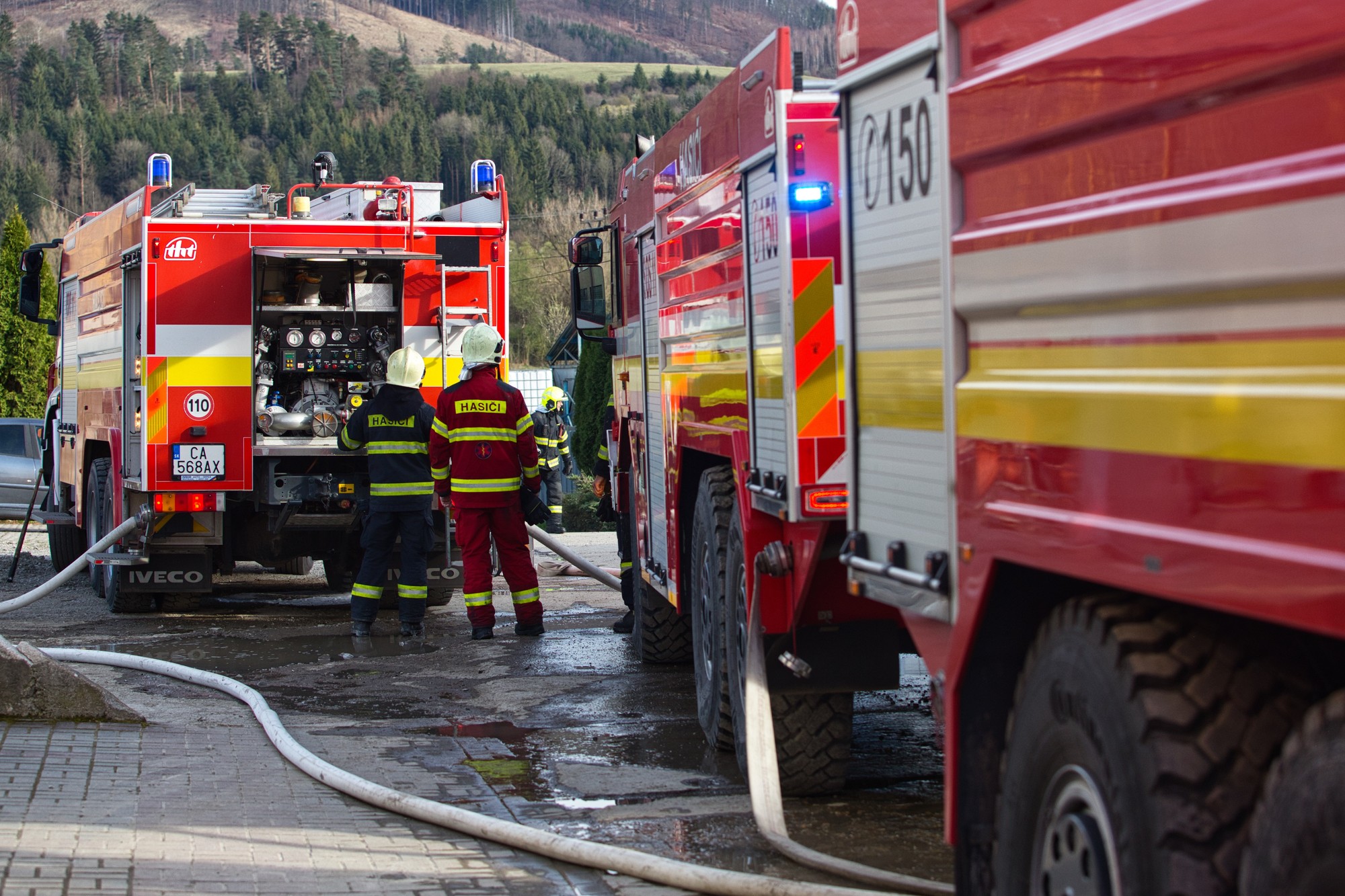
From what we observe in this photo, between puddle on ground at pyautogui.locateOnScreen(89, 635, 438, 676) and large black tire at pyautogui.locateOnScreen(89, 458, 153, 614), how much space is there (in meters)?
1.34

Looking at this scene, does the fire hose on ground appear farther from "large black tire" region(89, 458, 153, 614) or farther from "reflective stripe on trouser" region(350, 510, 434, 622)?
"large black tire" region(89, 458, 153, 614)

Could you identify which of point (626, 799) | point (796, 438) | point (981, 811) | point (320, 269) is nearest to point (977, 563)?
point (981, 811)

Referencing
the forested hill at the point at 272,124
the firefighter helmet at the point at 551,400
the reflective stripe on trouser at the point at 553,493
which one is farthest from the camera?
the forested hill at the point at 272,124

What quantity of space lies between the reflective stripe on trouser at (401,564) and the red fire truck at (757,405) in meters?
2.73

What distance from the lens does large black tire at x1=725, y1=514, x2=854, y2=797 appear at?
5.31 meters

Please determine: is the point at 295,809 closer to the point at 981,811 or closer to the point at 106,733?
the point at 106,733

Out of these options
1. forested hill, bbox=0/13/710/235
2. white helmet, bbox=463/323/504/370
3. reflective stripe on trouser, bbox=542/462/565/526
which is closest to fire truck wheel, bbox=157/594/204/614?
white helmet, bbox=463/323/504/370

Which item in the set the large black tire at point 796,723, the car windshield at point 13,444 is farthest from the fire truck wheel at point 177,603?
the car windshield at point 13,444

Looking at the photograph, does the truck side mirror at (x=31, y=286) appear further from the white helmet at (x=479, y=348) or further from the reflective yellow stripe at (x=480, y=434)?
the reflective yellow stripe at (x=480, y=434)

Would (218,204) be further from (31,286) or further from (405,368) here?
(31,286)

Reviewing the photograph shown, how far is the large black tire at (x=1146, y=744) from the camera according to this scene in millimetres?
2299

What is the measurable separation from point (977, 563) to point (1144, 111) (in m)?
0.98

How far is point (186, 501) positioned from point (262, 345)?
1173 mm

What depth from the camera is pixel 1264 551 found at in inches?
78.1
